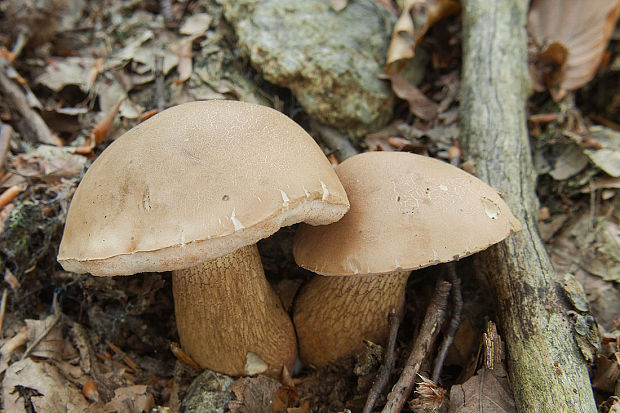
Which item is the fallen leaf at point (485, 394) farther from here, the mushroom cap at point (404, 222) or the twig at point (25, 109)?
the twig at point (25, 109)

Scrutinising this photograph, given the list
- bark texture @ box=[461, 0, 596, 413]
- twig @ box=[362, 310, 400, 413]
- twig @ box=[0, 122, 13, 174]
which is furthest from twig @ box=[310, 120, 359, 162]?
twig @ box=[0, 122, 13, 174]

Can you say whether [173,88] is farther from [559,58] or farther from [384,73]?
[559,58]

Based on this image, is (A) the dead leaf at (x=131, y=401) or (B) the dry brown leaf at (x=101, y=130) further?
(B) the dry brown leaf at (x=101, y=130)

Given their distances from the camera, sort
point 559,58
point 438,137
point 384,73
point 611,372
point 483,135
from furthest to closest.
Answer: point 559,58 → point 384,73 → point 438,137 → point 483,135 → point 611,372

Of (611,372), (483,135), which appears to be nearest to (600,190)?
(483,135)

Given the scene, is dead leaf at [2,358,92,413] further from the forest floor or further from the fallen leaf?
the fallen leaf

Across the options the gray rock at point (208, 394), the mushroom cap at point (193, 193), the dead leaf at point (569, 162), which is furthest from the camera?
the dead leaf at point (569, 162)

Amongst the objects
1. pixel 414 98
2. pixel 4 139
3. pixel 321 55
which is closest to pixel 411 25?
pixel 414 98

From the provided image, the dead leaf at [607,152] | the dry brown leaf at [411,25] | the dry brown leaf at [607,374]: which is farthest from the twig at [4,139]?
the dead leaf at [607,152]
